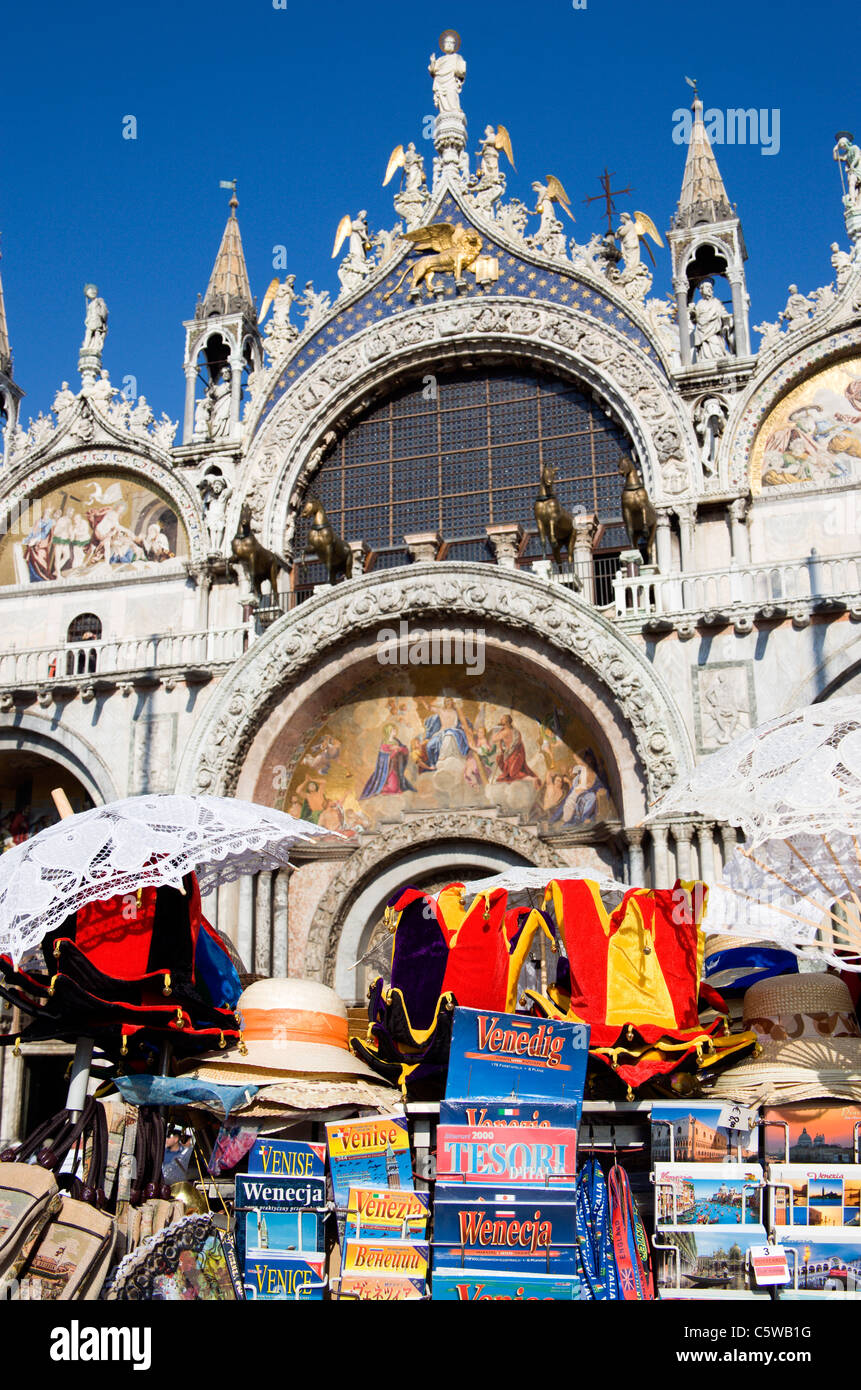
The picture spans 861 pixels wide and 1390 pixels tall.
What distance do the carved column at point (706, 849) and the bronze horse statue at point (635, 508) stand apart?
4.66 metres

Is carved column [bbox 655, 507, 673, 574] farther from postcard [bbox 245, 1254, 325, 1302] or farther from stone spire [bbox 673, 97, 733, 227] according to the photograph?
postcard [bbox 245, 1254, 325, 1302]

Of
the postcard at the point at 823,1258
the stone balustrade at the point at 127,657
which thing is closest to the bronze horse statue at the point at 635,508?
the stone balustrade at the point at 127,657

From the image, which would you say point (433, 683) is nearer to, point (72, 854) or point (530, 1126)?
point (72, 854)

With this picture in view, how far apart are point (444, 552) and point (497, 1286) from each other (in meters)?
14.4

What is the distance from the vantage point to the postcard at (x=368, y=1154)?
745 cm

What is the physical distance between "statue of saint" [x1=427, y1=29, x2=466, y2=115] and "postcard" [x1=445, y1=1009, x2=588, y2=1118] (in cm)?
1895

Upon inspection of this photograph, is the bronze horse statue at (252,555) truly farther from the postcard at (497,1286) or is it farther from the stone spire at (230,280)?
the postcard at (497,1286)

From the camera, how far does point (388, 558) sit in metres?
20.7

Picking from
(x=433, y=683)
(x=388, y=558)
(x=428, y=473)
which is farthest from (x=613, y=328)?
(x=433, y=683)

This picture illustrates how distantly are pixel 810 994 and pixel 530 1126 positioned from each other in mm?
2742

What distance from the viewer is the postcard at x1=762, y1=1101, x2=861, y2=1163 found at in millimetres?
7578

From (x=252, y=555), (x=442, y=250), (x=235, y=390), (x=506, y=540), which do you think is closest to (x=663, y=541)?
(x=506, y=540)

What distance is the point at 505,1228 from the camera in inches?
277

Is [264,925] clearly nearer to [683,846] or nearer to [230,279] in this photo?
[683,846]
